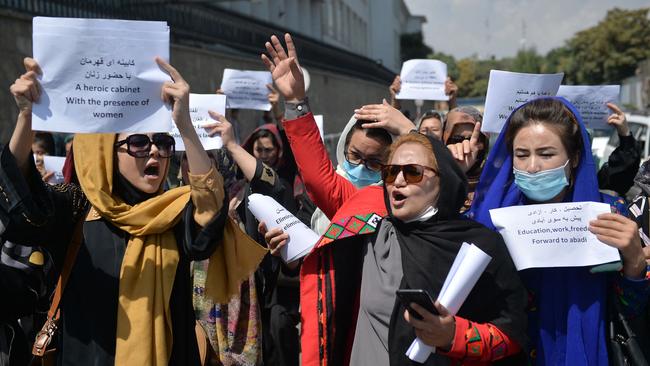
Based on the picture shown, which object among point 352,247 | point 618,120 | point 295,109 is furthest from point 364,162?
point 618,120

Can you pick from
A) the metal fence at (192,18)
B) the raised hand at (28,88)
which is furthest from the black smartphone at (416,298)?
the metal fence at (192,18)

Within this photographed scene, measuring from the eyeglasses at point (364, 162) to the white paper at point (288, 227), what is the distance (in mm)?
594

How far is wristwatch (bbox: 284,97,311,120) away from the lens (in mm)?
3266

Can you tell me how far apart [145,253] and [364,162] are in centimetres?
123

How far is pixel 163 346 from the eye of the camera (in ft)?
9.49

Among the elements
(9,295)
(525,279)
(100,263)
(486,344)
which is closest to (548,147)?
(525,279)

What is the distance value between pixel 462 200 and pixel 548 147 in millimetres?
367

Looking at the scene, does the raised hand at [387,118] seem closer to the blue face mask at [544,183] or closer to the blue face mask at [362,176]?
the blue face mask at [362,176]

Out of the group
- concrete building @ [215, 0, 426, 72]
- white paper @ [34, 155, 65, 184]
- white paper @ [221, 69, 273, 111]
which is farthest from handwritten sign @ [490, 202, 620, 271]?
concrete building @ [215, 0, 426, 72]

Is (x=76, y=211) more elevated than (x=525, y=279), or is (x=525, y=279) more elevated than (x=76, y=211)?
(x=76, y=211)

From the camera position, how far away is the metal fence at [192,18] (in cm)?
975

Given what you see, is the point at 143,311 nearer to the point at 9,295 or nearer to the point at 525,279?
the point at 9,295

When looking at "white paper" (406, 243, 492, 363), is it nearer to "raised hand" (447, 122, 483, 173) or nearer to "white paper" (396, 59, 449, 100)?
"raised hand" (447, 122, 483, 173)

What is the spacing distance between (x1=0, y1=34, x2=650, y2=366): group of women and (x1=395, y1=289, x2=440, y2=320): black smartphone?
28 mm
